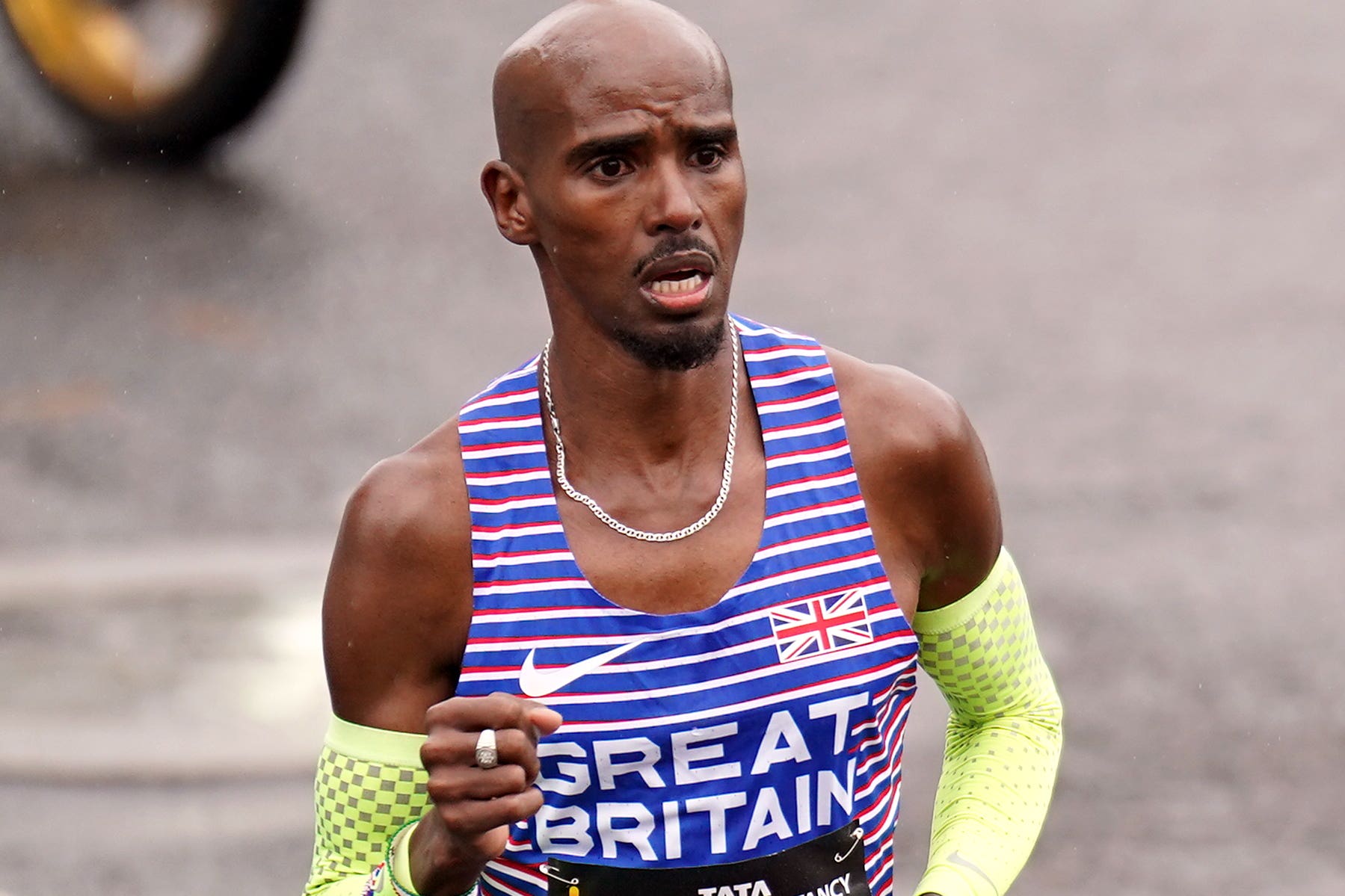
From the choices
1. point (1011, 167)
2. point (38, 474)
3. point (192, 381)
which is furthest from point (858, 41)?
point (38, 474)

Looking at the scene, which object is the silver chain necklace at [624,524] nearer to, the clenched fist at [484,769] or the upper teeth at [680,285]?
the upper teeth at [680,285]

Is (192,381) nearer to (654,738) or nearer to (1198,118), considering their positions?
(1198,118)

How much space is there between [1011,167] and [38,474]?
444 centimetres

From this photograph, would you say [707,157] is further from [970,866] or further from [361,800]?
[970,866]

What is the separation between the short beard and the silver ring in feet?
1.93

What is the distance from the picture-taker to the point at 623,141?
8.32 feet

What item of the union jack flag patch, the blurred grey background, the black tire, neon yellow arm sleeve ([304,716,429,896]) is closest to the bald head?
the union jack flag patch

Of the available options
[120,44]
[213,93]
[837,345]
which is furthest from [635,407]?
[120,44]

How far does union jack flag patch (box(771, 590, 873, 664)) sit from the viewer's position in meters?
2.58

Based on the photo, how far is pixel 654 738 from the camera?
2537 mm

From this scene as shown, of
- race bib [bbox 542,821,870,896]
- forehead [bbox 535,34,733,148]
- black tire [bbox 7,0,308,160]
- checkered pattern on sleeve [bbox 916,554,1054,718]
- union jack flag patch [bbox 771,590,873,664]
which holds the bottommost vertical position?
race bib [bbox 542,821,870,896]

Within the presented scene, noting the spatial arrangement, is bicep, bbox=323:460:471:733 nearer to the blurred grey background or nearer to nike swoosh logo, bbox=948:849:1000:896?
nike swoosh logo, bbox=948:849:1000:896

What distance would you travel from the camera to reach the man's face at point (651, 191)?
8.32 feet

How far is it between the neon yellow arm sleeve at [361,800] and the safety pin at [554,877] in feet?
0.56
